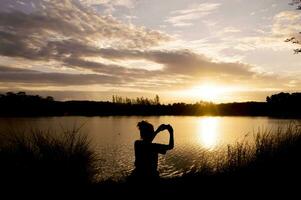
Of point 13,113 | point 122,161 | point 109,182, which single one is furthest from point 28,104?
point 109,182

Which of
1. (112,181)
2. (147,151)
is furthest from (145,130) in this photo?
(112,181)

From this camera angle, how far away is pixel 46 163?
23.5 feet

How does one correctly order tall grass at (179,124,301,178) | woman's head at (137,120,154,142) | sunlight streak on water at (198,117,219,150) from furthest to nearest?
sunlight streak on water at (198,117,219,150) < tall grass at (179,124,301,178) < woman's head at (137,120,154,142)

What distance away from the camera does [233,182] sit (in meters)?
7.95

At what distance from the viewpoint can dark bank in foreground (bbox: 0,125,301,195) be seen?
680 cm

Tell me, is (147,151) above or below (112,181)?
above

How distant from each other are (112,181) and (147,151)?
1878mm

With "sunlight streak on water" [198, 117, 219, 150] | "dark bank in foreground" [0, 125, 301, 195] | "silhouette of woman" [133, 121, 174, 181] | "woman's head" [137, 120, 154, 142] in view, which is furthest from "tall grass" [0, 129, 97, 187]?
"sunlight streak on water" [198, 117, 219, 150]

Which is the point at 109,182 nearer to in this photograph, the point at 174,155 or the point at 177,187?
the point at 177,187

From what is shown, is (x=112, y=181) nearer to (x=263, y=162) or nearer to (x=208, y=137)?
(x=263, y=162)

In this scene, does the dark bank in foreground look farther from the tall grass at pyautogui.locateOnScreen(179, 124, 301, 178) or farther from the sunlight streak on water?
the sunlight streak on water

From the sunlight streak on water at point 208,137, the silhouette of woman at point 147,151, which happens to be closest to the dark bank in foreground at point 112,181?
the silhouette of woman at point 147,151

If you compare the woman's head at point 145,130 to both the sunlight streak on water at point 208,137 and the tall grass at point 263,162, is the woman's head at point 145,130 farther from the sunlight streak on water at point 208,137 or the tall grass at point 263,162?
the sunlight streak on water at point 208,137

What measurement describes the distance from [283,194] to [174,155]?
2462 centimetres
